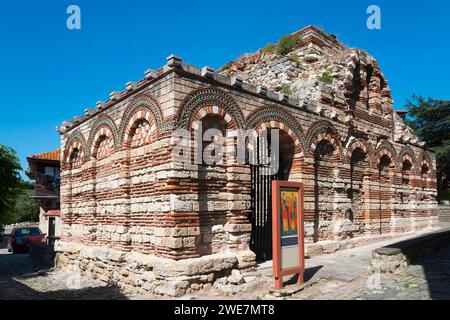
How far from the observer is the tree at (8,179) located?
1146 cm

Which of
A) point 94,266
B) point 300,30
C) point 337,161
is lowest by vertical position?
point 94,266

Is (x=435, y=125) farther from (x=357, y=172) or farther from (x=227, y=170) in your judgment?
(x=227, y=170)

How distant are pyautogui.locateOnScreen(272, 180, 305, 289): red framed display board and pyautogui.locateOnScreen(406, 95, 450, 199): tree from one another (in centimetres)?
2163

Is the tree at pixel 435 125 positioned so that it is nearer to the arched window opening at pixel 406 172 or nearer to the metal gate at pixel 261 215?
the arched window opening at pixel 406 172

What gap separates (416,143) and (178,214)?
12202mm

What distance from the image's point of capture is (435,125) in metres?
26.3

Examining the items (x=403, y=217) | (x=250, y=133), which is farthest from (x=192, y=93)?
(x=403, y=217)

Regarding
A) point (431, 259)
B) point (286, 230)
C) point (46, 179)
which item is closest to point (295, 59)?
point (431, 259)

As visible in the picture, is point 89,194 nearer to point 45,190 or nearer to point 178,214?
point 178,214

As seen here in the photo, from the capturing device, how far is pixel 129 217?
8.30 m

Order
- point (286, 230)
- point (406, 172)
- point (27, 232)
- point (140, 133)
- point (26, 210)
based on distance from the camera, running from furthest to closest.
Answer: point (26, 210)
point (27, 232)
point (406, 172)
point (140, 133)
point (286, 230)

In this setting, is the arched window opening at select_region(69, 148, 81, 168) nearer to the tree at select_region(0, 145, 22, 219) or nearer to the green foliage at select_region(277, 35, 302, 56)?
the tree at select_region(0, 145, 22, 219)

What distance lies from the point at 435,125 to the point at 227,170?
23.5 meters

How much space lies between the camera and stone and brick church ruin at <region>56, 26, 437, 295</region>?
713cm
